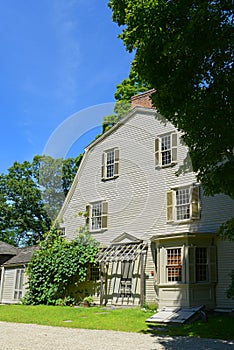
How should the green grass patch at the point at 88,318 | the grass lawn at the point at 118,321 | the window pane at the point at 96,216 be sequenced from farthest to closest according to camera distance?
the window pane at the point at 96,216, the green grass patch at the point at 88,318, the grass lawn at the point at 118,321

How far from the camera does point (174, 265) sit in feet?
50.3

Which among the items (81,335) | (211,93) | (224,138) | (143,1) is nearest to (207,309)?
(81,335)

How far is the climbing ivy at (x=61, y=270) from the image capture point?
18938mm

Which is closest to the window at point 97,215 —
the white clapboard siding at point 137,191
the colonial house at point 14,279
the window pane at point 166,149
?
the white clapboard siding at point 137,191

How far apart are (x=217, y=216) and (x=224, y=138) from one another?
6333 millimetres

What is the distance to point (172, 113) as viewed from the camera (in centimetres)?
1027

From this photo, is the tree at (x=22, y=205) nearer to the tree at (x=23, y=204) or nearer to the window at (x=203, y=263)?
the tree at (x=23, y=204)

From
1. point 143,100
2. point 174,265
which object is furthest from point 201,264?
point 143,100

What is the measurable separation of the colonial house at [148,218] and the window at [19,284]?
4429mm

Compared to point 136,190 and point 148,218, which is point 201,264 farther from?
point 136,190

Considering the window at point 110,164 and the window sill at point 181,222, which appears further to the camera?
the window at point 110,164

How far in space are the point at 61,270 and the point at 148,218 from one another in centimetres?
506

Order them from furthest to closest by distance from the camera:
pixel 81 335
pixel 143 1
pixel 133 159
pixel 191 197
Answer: pixel 133 159, pixel 191 197, pixel 81 335, pixel 143 1

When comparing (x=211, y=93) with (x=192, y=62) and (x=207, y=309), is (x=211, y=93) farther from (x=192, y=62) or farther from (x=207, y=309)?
(x=207, y=309)
